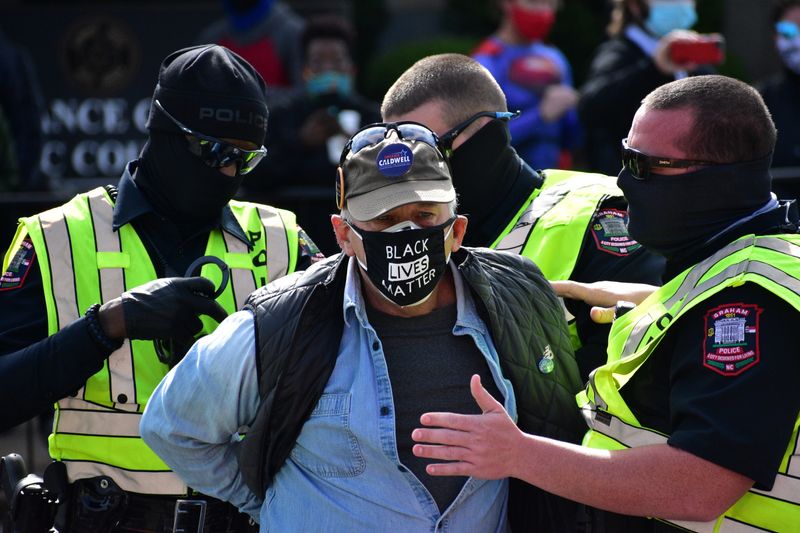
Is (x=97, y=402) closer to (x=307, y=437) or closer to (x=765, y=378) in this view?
(x=307, y=437)

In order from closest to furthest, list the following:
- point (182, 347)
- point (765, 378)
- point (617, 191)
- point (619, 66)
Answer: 1. point (765, 378)
2. point (182, 347)
3. point (617, 191)
4. point (619, 66)

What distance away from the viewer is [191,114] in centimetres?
377

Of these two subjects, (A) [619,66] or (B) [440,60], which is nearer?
(B) [440,60]

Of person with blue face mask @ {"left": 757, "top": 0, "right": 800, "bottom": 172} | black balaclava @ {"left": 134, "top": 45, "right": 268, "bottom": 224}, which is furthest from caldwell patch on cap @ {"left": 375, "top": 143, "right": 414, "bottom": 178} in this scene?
person with blue face mask @ {"left": 757, "top": 0, "right": 800, "bottom": 172}

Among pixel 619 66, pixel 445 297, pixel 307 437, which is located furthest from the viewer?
pixel 619 66

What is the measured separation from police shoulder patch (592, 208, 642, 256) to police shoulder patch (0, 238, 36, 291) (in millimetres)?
1875

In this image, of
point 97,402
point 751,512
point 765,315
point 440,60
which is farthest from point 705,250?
point 97,402

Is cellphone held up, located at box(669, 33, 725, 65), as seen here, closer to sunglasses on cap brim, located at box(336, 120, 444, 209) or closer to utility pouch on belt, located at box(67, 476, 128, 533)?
sunglasses on cap brim, located at box(336, 120, 444, 209)

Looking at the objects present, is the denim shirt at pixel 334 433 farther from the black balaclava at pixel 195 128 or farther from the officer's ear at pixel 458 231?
the black balaclava at pixel 195 128

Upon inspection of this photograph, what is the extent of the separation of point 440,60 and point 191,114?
1005mm

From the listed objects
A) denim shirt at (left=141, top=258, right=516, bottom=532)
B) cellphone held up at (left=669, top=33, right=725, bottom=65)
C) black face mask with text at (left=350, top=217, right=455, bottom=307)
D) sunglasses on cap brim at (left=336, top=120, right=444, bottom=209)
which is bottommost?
denim shirt at (left=141, top=258, right=516, bottom=532)

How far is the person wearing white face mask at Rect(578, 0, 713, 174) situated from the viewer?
263 inches

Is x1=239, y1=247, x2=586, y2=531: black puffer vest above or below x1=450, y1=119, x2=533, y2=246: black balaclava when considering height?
below

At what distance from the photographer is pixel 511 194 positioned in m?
4.17
